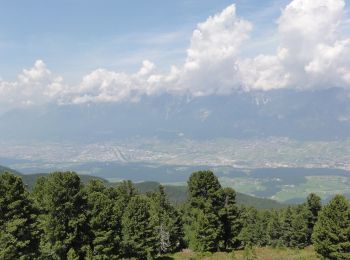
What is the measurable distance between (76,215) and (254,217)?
82896mm

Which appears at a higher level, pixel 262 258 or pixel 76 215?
pixel 76 215

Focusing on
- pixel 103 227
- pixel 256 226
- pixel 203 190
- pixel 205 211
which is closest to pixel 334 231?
pixel 205 211

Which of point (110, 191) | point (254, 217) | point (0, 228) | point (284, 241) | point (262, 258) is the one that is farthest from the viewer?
point (254, 217)

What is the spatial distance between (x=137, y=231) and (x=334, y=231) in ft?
83.2

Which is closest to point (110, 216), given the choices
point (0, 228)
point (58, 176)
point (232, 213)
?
point (58, 176)

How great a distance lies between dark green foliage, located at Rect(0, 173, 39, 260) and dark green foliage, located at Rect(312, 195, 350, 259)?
3009cm

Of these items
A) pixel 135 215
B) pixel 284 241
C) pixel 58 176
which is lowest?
pixel 284 241

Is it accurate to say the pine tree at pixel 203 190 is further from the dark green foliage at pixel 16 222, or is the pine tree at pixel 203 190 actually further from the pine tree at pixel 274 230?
the pine tree at pixel 274 230

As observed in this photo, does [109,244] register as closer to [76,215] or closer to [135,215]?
[76,215]

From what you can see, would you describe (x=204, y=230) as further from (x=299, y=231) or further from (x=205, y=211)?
(x=299, y=231)

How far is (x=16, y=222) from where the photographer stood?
37.3m

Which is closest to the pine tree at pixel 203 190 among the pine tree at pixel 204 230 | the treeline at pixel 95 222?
the treeline at pixel 95 222

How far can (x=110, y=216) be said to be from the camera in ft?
151

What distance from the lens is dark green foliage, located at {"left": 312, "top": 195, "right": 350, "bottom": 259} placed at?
4237 cm
